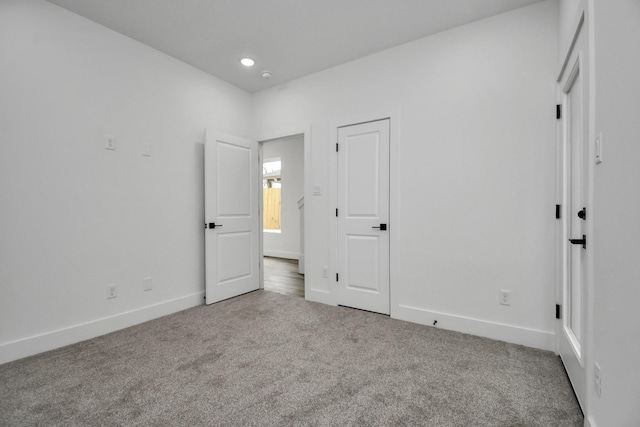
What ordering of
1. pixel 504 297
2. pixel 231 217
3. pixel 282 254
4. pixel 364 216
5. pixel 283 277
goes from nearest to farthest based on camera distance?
1. pixel 504 297
2. pixel 364 216
3. pixel 231 217
4. pixel 283 277
5. pixel 282 254

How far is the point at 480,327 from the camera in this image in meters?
2.47

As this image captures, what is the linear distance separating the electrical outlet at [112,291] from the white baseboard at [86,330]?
0.18m

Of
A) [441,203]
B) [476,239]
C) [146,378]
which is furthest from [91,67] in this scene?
[476,239]

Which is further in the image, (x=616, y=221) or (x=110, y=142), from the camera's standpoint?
(x=110, y=142)

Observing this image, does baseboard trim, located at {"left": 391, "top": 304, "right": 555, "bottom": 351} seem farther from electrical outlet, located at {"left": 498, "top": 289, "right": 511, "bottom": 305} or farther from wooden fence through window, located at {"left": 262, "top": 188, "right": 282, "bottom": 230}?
wooden fence through window, located at {"left": 262, "top": 188, "right": 282, "bottom": 230}

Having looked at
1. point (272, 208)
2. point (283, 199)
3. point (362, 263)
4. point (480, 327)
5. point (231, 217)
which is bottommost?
point (480, 327)

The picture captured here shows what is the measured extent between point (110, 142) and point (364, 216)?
2.46 m

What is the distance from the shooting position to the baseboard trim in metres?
2.24

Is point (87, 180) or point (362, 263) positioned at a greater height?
point (87, 180)

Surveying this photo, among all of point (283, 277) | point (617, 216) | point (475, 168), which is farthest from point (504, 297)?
point (283, 277)

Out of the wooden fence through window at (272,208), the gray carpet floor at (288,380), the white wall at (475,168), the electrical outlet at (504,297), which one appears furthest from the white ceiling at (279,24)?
the wooden fence through window at (272,208)

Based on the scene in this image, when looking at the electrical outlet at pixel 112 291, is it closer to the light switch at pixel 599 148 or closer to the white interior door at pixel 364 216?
the white interior door at pixel 364 216

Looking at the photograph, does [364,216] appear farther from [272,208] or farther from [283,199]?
[272,208]

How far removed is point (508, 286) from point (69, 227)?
3.56 meters
